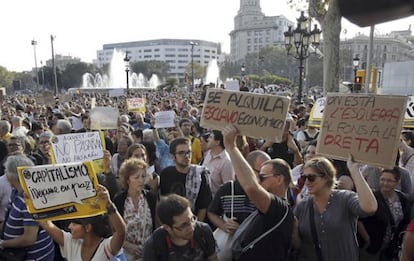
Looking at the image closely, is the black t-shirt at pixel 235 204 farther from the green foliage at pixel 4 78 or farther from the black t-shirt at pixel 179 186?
the green foliage at pixel 4 78

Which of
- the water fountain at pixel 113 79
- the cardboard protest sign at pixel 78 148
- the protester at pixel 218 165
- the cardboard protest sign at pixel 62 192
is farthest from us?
the water fountain at pixel 113 79

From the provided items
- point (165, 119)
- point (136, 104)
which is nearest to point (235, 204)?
point (165, 119)

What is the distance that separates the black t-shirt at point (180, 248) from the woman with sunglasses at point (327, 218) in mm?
783

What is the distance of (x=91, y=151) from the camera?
5.32 meters

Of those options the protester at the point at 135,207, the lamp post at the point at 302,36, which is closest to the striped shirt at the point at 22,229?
the protester at the point at 135,207

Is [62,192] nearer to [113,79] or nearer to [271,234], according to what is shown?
[271,234]

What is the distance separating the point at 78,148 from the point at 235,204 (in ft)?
8.71

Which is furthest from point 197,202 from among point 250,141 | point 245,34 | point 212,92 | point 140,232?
point 245,34

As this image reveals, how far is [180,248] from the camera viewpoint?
2.88 metres

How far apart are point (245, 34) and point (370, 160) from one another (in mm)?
Result: 152047

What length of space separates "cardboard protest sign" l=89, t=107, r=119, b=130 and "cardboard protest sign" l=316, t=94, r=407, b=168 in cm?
552

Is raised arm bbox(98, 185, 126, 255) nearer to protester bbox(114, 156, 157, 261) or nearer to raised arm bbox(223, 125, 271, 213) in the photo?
protester bbox(114, 156, 157, 261)

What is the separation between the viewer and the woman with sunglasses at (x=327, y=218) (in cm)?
312

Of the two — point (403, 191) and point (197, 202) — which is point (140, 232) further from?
point (403, 191)
